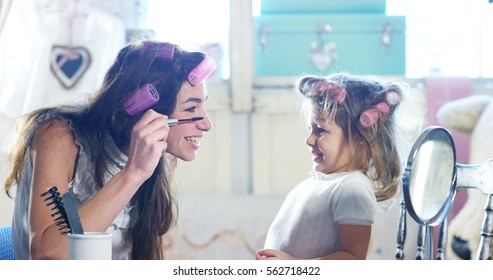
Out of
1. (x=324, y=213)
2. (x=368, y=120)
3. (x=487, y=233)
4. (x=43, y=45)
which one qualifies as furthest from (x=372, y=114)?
(x=43, y=45)

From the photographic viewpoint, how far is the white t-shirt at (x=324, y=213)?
1.68m

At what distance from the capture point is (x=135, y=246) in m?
1.76

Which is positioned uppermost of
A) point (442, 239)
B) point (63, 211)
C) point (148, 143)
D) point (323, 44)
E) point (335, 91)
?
point (323, 44)

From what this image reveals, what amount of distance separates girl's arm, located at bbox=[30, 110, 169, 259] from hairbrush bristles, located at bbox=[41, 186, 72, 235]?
1 centimetres

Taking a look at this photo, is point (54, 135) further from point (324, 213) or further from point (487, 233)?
point (487, 233)

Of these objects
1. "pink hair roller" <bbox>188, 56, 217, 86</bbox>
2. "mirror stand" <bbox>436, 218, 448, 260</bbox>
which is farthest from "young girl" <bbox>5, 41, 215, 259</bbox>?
"mirror stand" <bbox>436, 218, 448, 260</bbox>

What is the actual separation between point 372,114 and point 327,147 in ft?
→ 0.39

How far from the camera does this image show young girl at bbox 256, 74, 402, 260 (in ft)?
5.52

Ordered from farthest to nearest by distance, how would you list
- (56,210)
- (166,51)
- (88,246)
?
1. (166,51)
2. (56,210)
3. (88,246)

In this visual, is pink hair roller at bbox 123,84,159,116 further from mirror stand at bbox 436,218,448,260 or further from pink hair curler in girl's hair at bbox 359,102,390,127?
mirror stand at bbox 436,218,448,260

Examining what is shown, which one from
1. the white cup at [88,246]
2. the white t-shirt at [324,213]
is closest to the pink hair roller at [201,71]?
the white t-shirt at [324,213]

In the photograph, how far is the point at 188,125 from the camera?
1738 mm

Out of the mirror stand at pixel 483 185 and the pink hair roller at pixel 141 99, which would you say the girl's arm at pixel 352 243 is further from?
the pink hair roller at pixel 141 99
